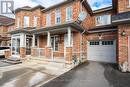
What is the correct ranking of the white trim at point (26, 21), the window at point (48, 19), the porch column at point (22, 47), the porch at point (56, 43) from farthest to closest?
1. the white trim at point (26, 21)
2. the window at point (48, 19)
3. the porch column at point (22, 47)
4. the porch at point (56, 43)

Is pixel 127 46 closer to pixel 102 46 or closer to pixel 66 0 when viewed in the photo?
pixel 102 46

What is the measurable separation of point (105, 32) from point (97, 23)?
5194 mm

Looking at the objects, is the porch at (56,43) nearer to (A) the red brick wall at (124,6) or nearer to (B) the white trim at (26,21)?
(B) the white trim at (26,21)

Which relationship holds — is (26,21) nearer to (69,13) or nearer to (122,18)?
(69,13)

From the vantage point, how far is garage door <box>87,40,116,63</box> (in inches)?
580

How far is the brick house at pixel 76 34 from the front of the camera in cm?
1129

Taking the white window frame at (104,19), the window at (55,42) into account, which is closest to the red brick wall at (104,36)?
the window at (55,42)

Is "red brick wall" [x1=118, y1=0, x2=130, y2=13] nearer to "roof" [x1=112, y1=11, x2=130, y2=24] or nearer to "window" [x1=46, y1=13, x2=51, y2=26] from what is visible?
"roof" [x1=112, y1=11, x2=130, y2=24]

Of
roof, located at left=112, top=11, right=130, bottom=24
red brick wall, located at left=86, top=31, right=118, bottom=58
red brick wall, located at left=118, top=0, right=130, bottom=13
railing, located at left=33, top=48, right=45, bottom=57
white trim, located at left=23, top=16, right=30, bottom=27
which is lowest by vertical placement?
railing, located at left=33, top=48, right=45, bottom=57

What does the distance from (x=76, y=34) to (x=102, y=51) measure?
3.54 m

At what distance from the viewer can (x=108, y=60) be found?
1504 cm

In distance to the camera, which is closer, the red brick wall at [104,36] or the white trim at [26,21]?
the red brick wall at [104,36]

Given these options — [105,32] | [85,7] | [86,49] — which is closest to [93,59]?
[86,49]

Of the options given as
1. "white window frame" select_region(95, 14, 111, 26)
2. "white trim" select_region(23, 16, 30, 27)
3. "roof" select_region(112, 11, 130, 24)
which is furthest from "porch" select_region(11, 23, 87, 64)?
"white window frame" select_region(95, 14, 111, 26)
